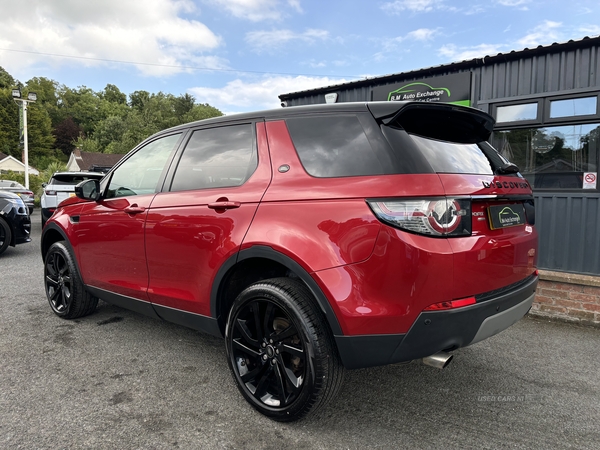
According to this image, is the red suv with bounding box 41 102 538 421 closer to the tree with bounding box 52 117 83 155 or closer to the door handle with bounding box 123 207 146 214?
the door handle with bounding box 123 207 146 214

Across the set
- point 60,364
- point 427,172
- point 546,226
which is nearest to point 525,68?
point 546,226

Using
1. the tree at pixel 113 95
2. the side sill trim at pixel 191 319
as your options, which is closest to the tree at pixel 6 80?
the tree at pixel 113 95

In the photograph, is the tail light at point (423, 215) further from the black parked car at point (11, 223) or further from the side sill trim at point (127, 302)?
the black parked car at point (11, 223)

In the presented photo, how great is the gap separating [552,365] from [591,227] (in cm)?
233

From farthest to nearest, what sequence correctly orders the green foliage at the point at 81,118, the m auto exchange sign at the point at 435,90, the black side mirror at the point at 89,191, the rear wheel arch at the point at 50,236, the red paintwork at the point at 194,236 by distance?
the green foliage at the point at 81,118
the m auto exchange sign at the point at 435,90
the rear wheel arch at the point at 50,236
the black side mirror at the point at 89,191
the red paintwork at the point at 194,236

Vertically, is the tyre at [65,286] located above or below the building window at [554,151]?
below

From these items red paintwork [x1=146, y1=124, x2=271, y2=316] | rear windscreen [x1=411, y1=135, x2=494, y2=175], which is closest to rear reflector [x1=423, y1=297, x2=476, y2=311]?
rear windscreen [x1=411, y1=135, x2=494, y2=175]

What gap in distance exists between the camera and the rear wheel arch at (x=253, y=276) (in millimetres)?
2049

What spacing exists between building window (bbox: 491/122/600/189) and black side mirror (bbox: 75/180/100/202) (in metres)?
4.84

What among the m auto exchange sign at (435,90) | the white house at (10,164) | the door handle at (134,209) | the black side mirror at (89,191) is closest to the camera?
the door handle at (134,209)

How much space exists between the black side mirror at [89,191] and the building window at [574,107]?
5.18 m

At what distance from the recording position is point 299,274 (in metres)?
2.11

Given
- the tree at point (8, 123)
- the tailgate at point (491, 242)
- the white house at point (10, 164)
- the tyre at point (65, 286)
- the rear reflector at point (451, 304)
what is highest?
the tree at point (8, 123)

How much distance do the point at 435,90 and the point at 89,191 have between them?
4.86 meters
